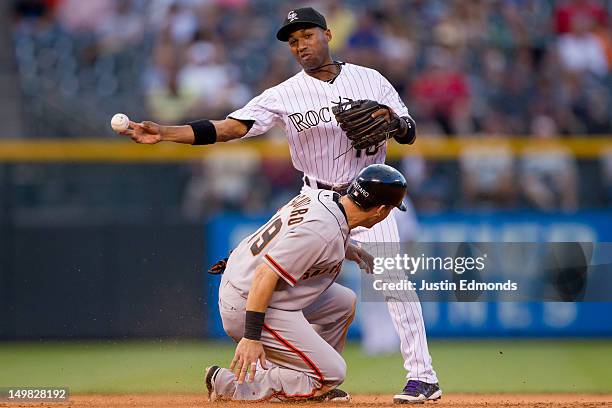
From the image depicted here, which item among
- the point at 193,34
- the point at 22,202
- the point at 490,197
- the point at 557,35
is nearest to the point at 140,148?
the point at 22,202

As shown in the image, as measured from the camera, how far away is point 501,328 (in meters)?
9.63

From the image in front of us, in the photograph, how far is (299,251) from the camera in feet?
15.7

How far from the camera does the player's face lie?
564 centimetres

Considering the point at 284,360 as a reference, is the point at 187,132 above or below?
above

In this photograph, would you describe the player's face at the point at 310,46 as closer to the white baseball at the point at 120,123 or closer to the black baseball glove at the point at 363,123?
the black baseball glove at the point at 363,123

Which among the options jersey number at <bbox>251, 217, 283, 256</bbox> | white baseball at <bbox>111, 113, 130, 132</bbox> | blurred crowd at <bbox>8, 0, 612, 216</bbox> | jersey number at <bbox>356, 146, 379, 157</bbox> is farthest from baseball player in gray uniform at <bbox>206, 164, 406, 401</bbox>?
blurred crowd at <bbox>8, 0, 612, 216</bbox>

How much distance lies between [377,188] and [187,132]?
3.49 feet

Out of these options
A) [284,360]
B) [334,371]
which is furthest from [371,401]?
[284,360]

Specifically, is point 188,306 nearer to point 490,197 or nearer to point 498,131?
point 490,197

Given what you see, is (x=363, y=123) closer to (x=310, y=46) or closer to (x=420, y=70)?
(x=310, y=46)

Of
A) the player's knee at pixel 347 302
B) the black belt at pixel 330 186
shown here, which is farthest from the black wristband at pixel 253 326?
the black belt at pixel 330 186

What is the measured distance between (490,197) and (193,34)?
378 centimetres

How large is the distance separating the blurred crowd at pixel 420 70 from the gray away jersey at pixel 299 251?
493cm

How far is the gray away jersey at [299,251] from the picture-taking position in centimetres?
480
